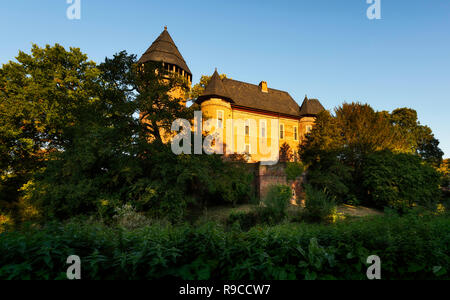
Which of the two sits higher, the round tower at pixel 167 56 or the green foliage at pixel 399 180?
the round tower at pixel 167 56

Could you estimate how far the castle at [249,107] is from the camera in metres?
23.6

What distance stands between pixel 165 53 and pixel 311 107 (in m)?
20.2

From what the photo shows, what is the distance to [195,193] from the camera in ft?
54.2

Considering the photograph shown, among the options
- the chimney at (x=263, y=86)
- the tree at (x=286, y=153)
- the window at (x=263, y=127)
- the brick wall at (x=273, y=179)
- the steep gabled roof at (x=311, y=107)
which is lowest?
the brick wall at (x=273, y=179)

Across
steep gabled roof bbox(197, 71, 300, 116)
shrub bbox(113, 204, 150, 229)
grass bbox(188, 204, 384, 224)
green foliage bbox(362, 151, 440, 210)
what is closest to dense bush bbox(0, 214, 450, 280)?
shrub bbox(113, 204, 150, 229)

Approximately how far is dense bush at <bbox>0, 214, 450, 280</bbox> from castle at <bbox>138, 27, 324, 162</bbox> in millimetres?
20212

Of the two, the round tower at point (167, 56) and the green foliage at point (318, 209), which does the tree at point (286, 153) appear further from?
the green foliage at point (318, 209)

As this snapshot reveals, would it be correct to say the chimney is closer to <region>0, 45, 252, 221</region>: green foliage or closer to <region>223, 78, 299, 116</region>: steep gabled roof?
<region>223, 78, 299, 116</region>: steep gabled roof

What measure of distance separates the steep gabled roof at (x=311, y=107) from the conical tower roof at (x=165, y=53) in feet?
53.3

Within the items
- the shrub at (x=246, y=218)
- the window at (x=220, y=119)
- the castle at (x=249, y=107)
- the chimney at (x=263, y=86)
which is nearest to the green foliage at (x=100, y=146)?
the shrub at (x=246, y=218)

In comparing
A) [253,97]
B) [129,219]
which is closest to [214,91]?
[253,97]

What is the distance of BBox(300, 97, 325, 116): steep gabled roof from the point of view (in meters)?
28.6
